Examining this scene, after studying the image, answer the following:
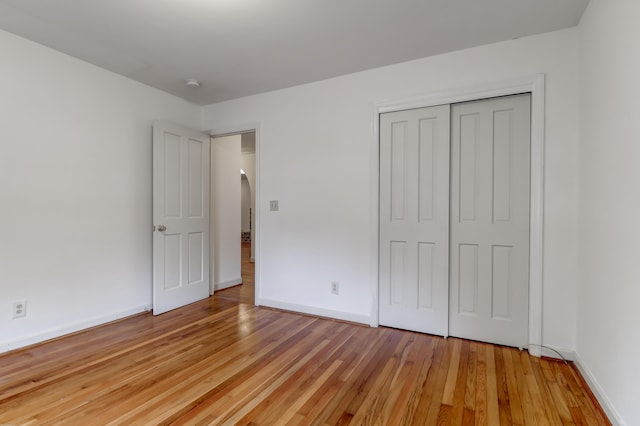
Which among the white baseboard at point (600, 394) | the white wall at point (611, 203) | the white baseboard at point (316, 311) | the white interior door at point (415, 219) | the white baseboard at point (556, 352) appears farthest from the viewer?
the white baseboard at point (316, 311)

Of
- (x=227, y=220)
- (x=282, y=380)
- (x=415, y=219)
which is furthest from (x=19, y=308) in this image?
(x=415, y=219)

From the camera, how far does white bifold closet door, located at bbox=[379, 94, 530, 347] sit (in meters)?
2.49

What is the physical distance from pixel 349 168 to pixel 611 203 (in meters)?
1.92

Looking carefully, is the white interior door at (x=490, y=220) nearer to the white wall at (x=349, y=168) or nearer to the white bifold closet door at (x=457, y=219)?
the white bifold closet door at (x=457, y=219)

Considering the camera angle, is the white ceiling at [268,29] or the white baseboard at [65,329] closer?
the white ceiling at [268,29]

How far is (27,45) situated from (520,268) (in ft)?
13.7

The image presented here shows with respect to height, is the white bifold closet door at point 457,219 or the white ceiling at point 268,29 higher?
the white ceiling at point 268,29

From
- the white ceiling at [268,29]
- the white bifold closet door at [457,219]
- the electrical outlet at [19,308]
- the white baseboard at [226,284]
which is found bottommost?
the white baseboard at [226,284]

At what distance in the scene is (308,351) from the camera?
2447 mm

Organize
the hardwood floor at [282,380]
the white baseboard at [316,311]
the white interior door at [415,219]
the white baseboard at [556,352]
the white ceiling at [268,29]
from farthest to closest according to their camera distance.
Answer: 1. the white baseboard at [316,311]
2. the white interior door at [415,219]
3. the white baseboard at [556,352]
4. the white ceiling at [268,29]
5. the hardwood floor at [282,380]

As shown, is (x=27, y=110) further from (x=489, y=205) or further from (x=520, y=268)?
(x=520, y=268)

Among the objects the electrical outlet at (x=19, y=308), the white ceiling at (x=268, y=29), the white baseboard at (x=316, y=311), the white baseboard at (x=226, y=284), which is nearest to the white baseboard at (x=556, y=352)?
the white baseboard at (x=316, y=311)

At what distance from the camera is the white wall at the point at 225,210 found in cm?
433

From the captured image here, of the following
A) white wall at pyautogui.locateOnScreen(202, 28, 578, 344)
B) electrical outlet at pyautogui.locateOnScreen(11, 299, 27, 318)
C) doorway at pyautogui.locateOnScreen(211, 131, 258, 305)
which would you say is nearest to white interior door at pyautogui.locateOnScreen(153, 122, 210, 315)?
doorway at pyautogui.locateOnScreen(211, 131, 258, 305)
